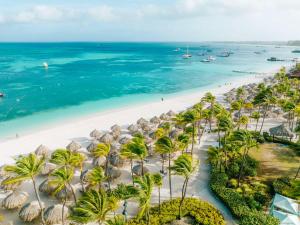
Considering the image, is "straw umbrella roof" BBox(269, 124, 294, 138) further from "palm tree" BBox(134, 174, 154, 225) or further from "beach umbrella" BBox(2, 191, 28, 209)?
"beach umbrella" BBox(2, 191, 28, 209)

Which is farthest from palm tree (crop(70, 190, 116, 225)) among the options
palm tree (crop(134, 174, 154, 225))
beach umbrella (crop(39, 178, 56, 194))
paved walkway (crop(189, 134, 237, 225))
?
paved walkway (crop(189, 134, 237, 225))

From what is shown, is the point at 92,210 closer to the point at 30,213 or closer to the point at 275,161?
the point at 30,213

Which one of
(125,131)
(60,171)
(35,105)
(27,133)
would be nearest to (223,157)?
(125,131)

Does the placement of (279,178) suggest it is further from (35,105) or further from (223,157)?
(35,105)

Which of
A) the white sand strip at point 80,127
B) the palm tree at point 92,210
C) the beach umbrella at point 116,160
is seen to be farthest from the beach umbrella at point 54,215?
the white sand strip at point 80,127

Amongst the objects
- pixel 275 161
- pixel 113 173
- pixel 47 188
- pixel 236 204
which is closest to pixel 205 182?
pixel 236 204

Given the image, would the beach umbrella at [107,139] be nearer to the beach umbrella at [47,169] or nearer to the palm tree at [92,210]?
the beach umbrella at [47,169]

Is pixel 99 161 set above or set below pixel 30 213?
above

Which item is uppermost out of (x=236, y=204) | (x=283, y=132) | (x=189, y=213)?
(x=283, y=132)
